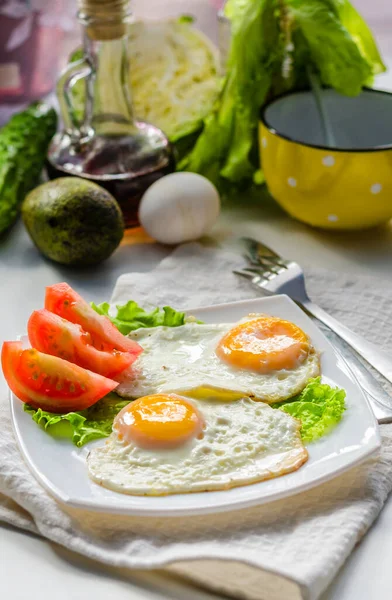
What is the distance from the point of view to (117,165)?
77.9 inches

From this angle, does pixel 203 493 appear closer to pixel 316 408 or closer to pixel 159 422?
pixel 159 422

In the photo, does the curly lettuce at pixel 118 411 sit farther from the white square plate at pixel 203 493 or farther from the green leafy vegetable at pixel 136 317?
the green leafy vegetable at pixel 136 317

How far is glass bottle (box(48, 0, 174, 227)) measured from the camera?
196cm

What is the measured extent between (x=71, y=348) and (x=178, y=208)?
65cm

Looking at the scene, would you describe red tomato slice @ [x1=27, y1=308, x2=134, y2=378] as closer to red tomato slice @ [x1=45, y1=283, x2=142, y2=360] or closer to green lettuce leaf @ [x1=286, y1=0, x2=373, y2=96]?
red tomato slice @ [x1=45, y1=283, x2=142, y2=360]

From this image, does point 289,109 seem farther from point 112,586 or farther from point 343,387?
point 112,586

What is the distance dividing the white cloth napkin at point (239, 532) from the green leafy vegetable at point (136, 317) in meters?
0.30

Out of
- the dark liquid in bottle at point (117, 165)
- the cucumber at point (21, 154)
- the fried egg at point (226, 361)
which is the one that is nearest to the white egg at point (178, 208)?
the dark liquid in bottle at point (117, 165)

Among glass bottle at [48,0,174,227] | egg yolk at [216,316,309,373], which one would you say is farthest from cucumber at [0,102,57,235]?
egg yolk at [216,316,309,373]

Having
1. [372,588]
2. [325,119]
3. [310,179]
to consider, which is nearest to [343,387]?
[372,588]

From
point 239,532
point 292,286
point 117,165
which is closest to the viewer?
point 239,532

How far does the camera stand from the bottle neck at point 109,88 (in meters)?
1.96

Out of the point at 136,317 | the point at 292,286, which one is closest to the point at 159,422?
the point at 136,317

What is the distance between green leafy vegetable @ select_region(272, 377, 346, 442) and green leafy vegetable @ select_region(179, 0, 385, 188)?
93 cm
